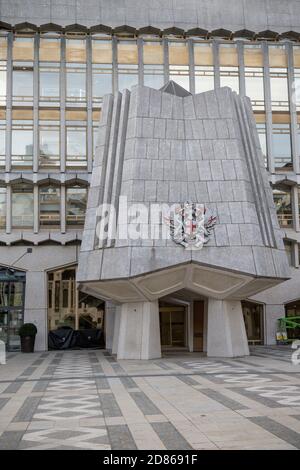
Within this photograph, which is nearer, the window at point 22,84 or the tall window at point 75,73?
the window at point 22,84

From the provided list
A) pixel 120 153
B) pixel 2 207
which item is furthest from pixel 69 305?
pixel 120 153

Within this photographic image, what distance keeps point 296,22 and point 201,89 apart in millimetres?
8485

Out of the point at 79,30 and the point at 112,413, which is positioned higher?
the point at 79,30

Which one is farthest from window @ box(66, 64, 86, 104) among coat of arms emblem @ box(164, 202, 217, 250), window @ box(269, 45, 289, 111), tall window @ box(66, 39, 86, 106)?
coat of arms emblem @ box(164, 202, 217, 250)

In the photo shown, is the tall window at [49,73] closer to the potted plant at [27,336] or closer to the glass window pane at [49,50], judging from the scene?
the glass window pane at [49,50]

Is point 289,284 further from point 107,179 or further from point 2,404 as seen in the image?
point 2,404

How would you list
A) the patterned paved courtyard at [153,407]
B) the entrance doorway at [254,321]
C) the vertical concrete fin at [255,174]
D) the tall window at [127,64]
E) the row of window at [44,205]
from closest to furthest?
the patterned paved courtyard at [153,407] → the vertical concrete fin at [255,174] → the row of window at [44,205] → the entrance doorway at [254,321] → the tall window at [127,64]

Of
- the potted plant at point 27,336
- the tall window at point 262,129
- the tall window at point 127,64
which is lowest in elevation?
the potted plant at point 27,336

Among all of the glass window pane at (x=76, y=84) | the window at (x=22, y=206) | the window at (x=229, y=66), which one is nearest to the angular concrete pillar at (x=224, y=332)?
Result: the window at (x=22, y=206)

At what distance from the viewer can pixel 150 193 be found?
28.2 m

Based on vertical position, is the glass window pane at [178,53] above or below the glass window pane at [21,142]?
above

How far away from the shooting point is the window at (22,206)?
39906 mm

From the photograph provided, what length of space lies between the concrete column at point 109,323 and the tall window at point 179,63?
16.2m

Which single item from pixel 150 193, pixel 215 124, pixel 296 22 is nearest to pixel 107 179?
pixel 150 193
